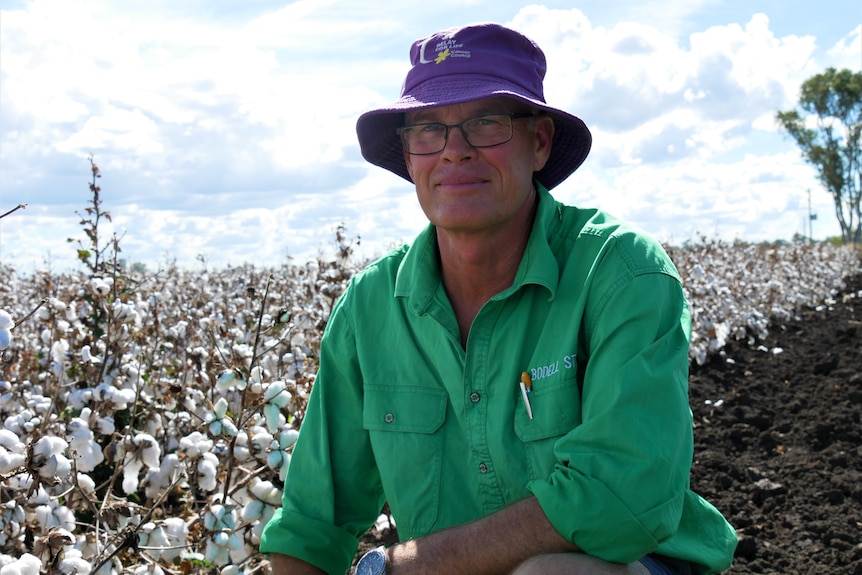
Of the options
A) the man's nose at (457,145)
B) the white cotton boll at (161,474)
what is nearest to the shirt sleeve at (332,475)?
the man's nose at (457,145)

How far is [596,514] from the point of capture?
1.88m

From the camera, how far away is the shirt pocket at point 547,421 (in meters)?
2.13

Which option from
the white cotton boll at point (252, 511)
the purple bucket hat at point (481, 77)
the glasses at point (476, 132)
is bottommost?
the white cotton boll at point (252, 511)

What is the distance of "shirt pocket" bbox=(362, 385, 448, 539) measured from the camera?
7.55 ft

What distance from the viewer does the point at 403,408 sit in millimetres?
2354

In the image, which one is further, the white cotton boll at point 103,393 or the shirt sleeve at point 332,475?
the white cotton boll at point 103,393

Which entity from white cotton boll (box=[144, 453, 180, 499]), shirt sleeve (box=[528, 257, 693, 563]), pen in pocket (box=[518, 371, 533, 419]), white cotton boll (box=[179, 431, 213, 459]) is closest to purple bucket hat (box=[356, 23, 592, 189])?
shirt sleeve (box=[528, 257, 693, 563])

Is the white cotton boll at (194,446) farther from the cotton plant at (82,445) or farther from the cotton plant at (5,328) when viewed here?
the cotton plant at (5,328)

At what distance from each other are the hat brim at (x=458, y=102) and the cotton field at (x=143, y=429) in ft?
2.47

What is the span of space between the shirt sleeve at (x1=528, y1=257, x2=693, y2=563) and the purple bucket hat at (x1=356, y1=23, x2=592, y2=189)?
1.88ft

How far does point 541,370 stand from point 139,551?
4.10 ft

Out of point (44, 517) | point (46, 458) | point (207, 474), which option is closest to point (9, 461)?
point (46, 458)

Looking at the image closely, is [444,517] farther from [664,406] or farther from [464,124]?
[464,124]

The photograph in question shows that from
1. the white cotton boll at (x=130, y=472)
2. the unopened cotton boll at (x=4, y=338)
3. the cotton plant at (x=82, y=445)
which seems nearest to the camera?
the unopened cotton boll at (x=4, y=338)
